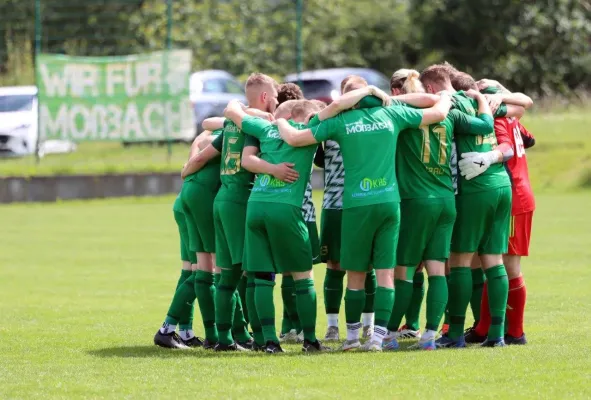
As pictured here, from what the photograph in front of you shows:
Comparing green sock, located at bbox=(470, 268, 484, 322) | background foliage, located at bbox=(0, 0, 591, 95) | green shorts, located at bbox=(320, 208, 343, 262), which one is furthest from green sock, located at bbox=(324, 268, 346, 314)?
background foliage, located at bbox=(0, 0, 591, 95)

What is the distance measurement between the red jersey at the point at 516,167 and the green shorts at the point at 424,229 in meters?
0.73

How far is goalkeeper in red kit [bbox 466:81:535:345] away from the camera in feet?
31.0

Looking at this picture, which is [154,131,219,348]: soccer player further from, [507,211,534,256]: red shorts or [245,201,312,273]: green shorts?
[507,211,534,256]: red shorts

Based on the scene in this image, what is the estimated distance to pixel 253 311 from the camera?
30.1 feet

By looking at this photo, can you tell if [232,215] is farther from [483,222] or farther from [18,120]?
[18,120]

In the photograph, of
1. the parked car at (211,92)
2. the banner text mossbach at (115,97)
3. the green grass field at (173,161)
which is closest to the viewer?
the banner text mossbach at (115,97)

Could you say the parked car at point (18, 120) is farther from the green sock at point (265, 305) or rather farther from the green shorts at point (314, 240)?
the green sock at point (265, 305)

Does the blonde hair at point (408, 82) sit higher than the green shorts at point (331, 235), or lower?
higher

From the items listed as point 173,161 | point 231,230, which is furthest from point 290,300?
point 173,161

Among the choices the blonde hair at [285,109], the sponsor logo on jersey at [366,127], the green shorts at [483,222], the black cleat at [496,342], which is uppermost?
the blonde hair at [285,109]

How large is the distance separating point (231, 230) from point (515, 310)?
2.21m

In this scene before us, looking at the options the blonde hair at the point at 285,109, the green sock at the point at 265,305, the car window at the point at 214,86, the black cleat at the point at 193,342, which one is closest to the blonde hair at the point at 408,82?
the blonde hair at the point at 285,109

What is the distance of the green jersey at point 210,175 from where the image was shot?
955cm

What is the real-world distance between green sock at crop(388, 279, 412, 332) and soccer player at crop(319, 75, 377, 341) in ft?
0.69
